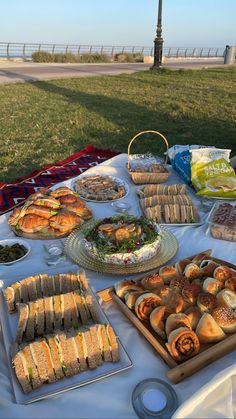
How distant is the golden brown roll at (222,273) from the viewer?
170 centimetres

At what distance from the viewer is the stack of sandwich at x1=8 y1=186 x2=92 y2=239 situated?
235cm

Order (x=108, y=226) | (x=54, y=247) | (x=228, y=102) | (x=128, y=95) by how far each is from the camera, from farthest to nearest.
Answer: (x=128, y=95) < (x=228, y=102) < (x=54, y=247) < (x=108, y=226)

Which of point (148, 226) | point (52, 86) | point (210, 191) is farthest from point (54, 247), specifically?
point (52, 86)

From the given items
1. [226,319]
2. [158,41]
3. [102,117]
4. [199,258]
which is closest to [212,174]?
[199,258]

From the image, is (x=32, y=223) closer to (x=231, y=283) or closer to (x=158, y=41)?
(x=231, y=283)

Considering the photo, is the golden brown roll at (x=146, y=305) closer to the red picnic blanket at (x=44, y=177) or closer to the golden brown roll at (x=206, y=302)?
the golden brown roll at (x=206, y=302)

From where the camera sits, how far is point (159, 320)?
1.48 metres

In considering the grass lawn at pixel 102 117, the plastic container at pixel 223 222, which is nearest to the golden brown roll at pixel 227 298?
the plastic container at pixel 223 222

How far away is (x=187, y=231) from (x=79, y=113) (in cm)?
665

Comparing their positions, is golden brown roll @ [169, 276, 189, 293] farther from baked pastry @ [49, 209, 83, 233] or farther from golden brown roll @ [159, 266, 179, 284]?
baked pastry @ [49, 209, 83, 233]

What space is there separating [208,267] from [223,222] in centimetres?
67

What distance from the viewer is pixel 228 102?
10023 millimetres

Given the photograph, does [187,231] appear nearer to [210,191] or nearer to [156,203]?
[156,203]

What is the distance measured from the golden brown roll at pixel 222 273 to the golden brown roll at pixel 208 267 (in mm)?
36
